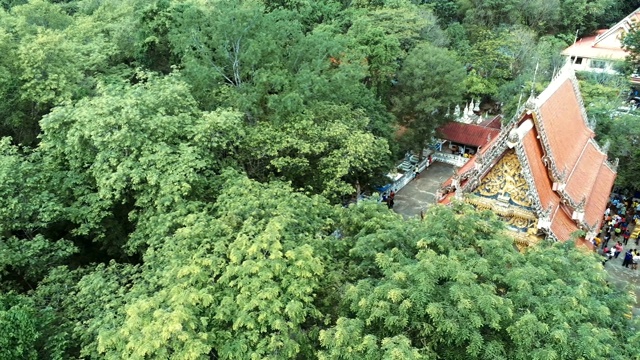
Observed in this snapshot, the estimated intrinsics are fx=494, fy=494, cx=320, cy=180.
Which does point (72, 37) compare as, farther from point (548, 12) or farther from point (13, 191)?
point (548, 12)

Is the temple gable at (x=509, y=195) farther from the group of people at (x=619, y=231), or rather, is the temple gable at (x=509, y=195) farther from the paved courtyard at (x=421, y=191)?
the paved courtyard at (x=421, y=191)

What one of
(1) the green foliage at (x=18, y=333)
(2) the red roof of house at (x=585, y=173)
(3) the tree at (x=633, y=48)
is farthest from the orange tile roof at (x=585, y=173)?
(1) the green foliage at (x=18, y=333)

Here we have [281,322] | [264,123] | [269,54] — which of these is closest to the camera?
[281,322]

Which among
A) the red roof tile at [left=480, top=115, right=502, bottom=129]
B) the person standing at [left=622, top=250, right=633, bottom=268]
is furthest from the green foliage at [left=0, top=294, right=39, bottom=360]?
the red roof tile at [left=480, top=115, right=502, bottom=129]

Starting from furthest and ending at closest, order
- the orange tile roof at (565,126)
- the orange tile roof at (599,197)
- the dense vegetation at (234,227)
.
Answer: the orange tile roof at (599,197), the orange tile roof at (565,126), the dense vegetation at (234,227)

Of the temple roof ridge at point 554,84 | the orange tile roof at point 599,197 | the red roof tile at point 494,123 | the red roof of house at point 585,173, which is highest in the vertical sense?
the temple roof ridge at point 554,84

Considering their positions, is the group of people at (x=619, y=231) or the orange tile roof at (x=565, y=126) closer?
the orange tile roof at (x=565, y=126)

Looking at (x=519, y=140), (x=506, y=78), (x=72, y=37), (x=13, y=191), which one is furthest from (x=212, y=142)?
(x=506, y=78)
